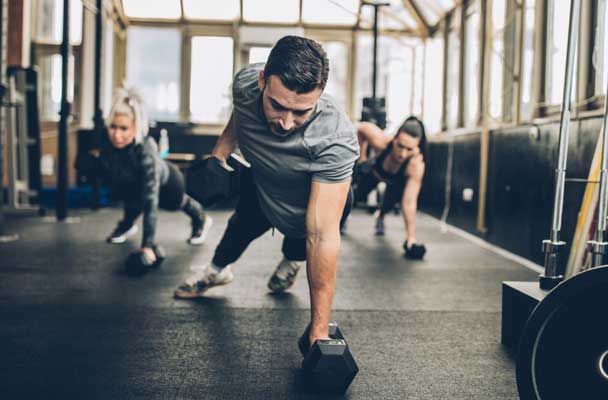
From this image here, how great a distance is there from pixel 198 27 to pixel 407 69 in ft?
9.22

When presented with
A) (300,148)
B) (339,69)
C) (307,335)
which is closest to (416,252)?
(307,335)

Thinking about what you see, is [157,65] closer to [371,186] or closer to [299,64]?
[371,186]

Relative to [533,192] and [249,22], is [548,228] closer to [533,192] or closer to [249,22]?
[533,192]

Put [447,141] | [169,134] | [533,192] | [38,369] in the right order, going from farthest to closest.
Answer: [169,134] < [447,141] < [533,192] < [38,369]

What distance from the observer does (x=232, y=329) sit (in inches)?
85.7

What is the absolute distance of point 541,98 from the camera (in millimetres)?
3980

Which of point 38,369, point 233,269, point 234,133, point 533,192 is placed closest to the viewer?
point 38,369

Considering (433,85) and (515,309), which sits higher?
(433,85)

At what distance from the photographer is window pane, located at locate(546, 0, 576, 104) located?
3.78 metres

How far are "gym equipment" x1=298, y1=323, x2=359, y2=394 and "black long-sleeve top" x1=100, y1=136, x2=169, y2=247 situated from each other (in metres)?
1.80

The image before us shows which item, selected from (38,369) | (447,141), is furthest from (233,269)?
(447,141)

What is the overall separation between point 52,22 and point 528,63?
637 centimetres

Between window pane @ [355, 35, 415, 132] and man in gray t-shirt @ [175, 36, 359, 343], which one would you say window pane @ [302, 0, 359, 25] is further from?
man in gray t-shirt @ [175, 36, 359, 343]

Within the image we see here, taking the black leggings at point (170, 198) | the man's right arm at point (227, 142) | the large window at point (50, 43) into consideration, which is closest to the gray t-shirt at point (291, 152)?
the man's right arm at point (227, 142)
